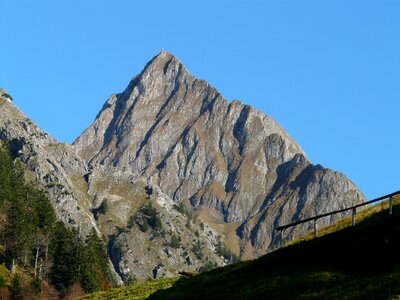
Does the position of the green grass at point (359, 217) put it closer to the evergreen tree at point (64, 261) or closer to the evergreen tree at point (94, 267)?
the evergreen tree at point (64, 261)

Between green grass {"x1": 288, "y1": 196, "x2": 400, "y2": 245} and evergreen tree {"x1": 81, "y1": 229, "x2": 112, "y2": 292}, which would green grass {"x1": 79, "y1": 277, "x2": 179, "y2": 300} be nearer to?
green grass {"x1": 288, "y1": 196, "x2": 400, "y2": 245}

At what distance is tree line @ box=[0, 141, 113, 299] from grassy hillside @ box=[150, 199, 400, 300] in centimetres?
10885

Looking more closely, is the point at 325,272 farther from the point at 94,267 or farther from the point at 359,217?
the point at 94,267

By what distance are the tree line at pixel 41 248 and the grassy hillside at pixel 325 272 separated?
10885cm

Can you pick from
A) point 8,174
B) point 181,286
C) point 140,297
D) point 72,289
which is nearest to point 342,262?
point 181,286

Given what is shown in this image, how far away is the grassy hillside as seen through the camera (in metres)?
33.9

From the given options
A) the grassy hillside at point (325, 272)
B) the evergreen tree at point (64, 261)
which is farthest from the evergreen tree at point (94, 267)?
the grassy hillside at point (325, 272)

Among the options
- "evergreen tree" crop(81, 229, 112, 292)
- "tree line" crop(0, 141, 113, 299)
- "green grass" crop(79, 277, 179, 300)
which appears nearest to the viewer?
"green grass" crop(79, 277, 179, 300)

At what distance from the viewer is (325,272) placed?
38.1 meters

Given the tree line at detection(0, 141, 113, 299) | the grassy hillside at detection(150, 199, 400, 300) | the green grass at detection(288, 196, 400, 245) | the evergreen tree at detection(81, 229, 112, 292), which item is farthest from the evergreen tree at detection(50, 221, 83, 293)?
the green grass at detection(288, 196, 400, 245)

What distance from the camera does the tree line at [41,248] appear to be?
152 metres

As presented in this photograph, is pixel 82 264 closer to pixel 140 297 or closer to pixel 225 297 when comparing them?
pixel 140 297

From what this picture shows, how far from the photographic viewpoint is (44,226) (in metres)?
163

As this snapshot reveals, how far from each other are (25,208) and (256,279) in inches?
5119
